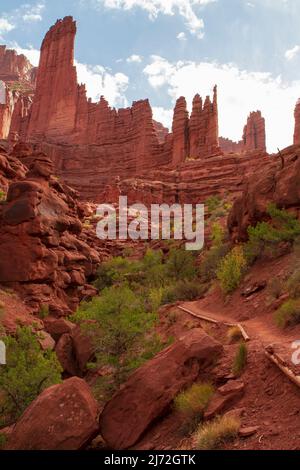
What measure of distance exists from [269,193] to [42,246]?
1257cm

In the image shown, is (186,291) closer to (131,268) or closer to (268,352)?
(131,268)

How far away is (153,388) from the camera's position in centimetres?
841

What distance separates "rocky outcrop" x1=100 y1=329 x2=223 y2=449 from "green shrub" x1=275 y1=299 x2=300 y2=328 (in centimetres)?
263

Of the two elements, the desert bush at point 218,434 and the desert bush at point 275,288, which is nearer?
the desert bush at point 218,434

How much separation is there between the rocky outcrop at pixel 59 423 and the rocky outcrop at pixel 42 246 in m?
13.5

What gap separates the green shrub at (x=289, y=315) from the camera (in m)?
10.8

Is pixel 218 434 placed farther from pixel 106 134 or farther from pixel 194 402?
pixel 106 134

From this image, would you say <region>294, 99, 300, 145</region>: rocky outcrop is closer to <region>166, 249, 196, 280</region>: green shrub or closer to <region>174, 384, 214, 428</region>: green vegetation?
<region>166, 249, 196, 280</region>: green shrub

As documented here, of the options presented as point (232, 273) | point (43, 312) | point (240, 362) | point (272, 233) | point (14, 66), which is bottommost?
point (240, 362)

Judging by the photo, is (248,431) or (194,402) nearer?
(248,431)

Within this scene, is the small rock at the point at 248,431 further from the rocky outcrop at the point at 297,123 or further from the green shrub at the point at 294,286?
the rocky outcrop at the point at 297,123

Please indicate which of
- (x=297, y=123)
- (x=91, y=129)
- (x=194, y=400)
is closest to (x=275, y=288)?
(x=194, y=400)

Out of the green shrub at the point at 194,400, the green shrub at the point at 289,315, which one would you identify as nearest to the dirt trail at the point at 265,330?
the green shrub at the point at 289,315
